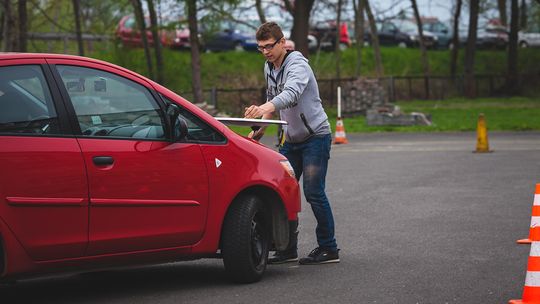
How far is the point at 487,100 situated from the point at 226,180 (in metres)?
41.7

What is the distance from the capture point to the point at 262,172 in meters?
8.22

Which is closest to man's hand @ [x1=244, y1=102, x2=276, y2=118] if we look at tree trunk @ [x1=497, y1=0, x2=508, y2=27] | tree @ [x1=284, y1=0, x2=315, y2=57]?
tree @ [x1=284, y1=0, x2=315, y2=57]

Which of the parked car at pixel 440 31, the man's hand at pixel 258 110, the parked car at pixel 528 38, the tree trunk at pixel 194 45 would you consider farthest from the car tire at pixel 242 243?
the parked car at pixel 440 31

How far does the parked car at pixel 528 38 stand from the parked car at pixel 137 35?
20402 mm

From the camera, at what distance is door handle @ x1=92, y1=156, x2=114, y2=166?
6922 mm

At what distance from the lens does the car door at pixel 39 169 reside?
646 cm

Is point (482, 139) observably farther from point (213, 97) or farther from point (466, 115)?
point (213, 97)

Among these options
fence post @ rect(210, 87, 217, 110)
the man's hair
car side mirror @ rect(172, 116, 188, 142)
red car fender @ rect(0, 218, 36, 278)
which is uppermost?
the man's hair

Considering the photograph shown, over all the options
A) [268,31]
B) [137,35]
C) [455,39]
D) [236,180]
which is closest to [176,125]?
[236,180]

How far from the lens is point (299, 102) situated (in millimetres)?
8953

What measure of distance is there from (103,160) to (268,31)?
2.21 meters

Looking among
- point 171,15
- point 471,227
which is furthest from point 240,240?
point 171,15

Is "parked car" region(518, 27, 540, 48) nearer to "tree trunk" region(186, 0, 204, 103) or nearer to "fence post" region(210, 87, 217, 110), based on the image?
"fence post" region(210, 87, 217, 110)

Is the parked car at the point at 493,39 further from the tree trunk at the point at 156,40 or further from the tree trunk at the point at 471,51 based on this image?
the tree trunk at the point at 156,40
